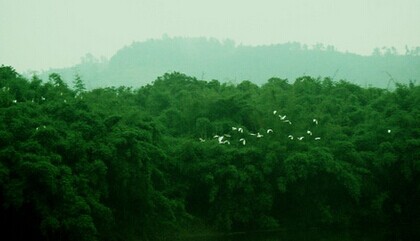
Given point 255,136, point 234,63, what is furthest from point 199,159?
point 234,63

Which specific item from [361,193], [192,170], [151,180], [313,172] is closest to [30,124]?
[151,180]

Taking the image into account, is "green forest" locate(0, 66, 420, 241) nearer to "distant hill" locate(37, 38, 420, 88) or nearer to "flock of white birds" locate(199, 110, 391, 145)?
"flock of white birds" locate(199, 110, 391, 145)

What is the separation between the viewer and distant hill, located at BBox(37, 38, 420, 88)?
8812 centimetres

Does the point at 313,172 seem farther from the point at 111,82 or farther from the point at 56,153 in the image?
the point at 111,82

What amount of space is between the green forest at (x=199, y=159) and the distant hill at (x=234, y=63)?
6038 centimetres

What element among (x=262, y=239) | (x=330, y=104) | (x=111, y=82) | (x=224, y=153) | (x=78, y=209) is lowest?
(x=262, y=239)

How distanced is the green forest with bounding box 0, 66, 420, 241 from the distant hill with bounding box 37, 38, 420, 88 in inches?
2377

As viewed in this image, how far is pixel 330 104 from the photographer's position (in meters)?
25.6

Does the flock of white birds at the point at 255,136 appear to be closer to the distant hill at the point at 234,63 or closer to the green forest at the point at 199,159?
the green forest at the point at 199,159

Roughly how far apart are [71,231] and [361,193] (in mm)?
12168

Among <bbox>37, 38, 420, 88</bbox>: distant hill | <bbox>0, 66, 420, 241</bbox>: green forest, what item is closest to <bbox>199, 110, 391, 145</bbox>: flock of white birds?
<bbox>0, 66, 420, 241</bbox>: green forest

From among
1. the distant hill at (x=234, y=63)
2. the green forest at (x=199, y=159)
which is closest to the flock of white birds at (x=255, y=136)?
the green forest at (x=199, y=159)

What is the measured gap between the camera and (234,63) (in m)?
96.7

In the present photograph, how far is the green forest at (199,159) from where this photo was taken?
50.9 feet
